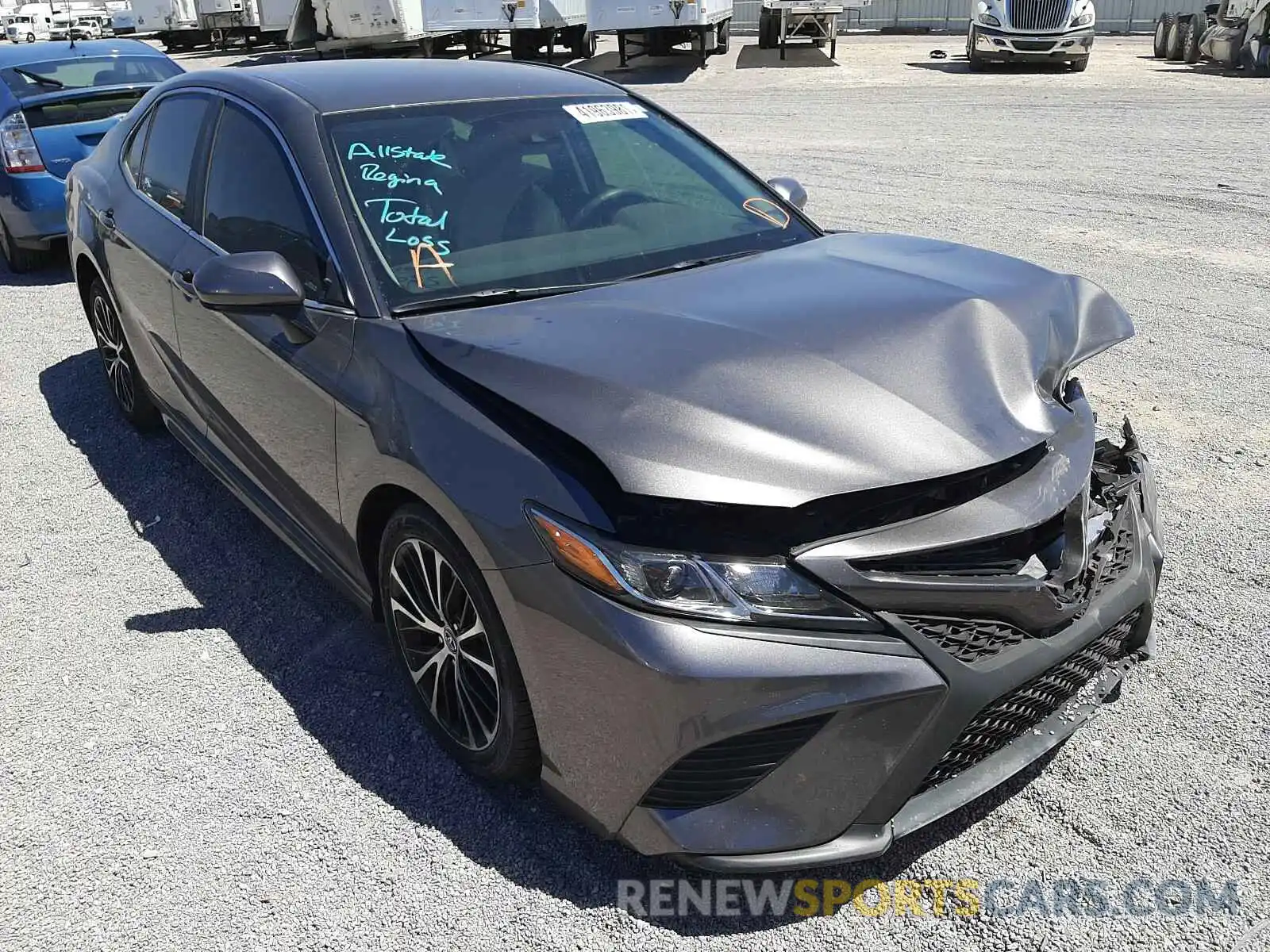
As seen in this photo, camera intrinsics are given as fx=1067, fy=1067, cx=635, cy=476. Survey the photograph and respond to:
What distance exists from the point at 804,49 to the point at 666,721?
2716 cm

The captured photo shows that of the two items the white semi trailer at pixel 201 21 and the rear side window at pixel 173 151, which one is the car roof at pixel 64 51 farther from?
the white semi trailer at pixel 201 21

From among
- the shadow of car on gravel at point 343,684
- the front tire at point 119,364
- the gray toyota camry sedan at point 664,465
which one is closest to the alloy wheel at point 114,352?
the front tire at point 119,364

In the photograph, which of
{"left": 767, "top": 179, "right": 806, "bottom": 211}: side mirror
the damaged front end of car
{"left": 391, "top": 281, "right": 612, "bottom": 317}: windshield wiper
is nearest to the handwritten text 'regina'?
{"left": 391, "top": 281, "right": 612, "bottom": 317}: windshield wiper

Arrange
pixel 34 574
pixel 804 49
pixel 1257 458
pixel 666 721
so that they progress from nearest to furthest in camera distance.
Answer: pixel 666 721
pixel 34 574
pixel 1257 458
pixel 804 49

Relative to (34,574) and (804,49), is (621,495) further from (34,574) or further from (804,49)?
(804,49)

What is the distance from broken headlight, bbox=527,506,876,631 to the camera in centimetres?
212

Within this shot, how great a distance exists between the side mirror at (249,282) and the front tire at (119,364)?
6.66ft

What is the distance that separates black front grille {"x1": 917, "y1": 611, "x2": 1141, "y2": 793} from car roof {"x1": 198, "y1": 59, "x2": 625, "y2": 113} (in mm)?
2508

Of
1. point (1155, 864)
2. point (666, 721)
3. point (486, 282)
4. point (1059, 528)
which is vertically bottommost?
point (1155, 864)

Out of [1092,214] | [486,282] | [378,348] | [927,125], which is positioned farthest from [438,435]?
[927,125]

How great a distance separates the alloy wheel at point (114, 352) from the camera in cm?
493

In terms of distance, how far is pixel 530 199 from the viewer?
3.31 meters

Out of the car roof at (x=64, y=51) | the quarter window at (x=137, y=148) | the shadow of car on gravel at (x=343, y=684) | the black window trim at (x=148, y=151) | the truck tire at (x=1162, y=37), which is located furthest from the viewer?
the truck tire at (x=1162, y=37)

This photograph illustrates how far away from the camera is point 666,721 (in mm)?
2113
